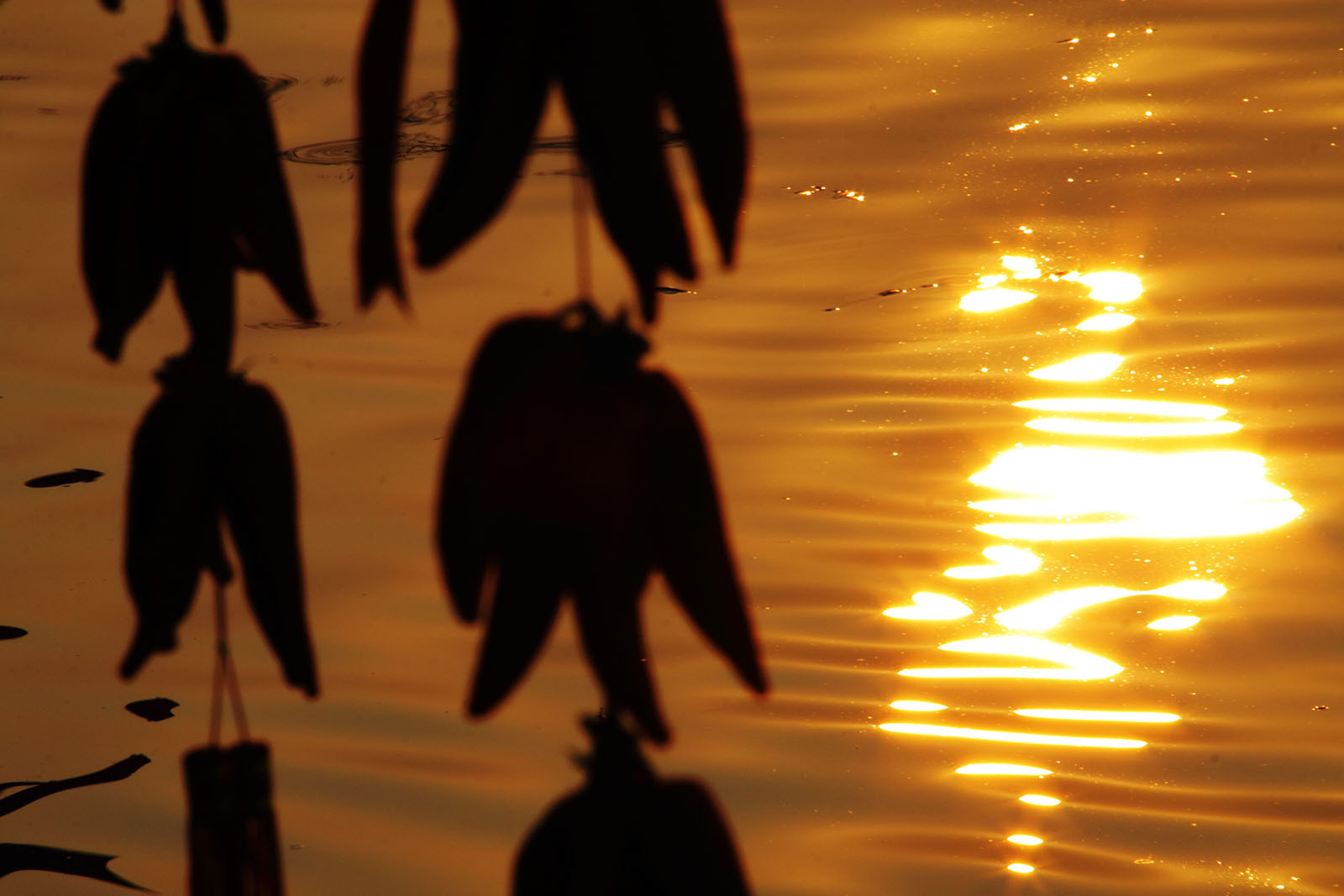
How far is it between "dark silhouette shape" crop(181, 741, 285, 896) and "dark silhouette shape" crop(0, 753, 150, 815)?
1154 millimetres

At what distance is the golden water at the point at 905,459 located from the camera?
54.6 inches

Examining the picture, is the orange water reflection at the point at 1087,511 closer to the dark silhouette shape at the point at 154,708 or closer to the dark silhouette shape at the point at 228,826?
the dark silhouette shape at the point at 154,708

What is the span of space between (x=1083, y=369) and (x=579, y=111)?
68.7 inches

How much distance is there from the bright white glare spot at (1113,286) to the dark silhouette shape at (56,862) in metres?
1.35

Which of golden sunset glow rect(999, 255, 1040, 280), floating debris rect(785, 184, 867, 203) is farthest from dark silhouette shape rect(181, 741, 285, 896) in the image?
floating debris rect(785, 184, 867, 203)

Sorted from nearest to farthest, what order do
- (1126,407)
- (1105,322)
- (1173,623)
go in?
1. (1173,623)
2. (1126,407)
3. (1105,322)

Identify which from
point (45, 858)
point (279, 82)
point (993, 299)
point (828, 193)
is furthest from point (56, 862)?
point (279, 82)

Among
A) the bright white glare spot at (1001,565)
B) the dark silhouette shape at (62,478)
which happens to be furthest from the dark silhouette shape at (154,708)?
the bright white glare spot at (1001,565)

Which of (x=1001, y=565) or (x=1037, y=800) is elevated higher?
(x=1001, y=565)

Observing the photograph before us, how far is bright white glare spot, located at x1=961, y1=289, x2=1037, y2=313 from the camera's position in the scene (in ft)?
6.75

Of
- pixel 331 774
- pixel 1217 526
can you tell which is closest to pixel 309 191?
pixel 331 774

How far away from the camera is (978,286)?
2094mm

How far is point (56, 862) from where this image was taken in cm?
131

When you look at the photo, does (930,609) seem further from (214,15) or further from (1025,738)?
(214,15)
